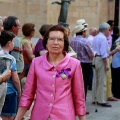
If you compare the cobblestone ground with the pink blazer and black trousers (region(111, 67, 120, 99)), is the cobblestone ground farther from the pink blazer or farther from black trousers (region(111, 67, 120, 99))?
the pink blazer

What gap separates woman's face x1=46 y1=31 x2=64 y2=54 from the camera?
493cm

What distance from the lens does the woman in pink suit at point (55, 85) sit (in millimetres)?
4809

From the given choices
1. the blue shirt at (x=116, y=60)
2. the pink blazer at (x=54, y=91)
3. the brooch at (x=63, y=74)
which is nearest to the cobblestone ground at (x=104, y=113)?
the blue shirt at (x=116, y=60)

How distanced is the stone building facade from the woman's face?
39.3 feet

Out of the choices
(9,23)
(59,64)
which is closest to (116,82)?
(9,23)

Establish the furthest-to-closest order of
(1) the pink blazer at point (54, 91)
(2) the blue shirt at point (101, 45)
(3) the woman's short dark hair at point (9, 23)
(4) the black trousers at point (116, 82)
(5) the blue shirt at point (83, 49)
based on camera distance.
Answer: (4) the black trousers at point (116, 82), (2) the blue shirt at point (101, 45), (5) the blue shirt at point (83, 49), (3) the woman's short dark hair at point (9, 23), (1) the pink blazer at point (54, 91)

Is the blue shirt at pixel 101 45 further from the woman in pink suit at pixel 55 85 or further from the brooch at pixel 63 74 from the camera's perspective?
the brooch at pixel 63 74

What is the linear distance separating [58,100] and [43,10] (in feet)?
44.6

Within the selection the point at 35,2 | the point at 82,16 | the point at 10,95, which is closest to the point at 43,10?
the point at 35,2

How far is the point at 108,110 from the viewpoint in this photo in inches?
411

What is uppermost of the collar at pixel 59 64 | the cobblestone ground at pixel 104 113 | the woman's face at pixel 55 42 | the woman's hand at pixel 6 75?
the woman's face at pixel 55 42

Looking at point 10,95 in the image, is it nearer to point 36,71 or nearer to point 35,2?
point 36,71

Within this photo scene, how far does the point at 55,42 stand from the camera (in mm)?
4930

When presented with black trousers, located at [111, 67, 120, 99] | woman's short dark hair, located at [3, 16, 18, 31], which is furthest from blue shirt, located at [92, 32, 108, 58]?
woman's short dark hair, located at [3, 16, 18, 31]
